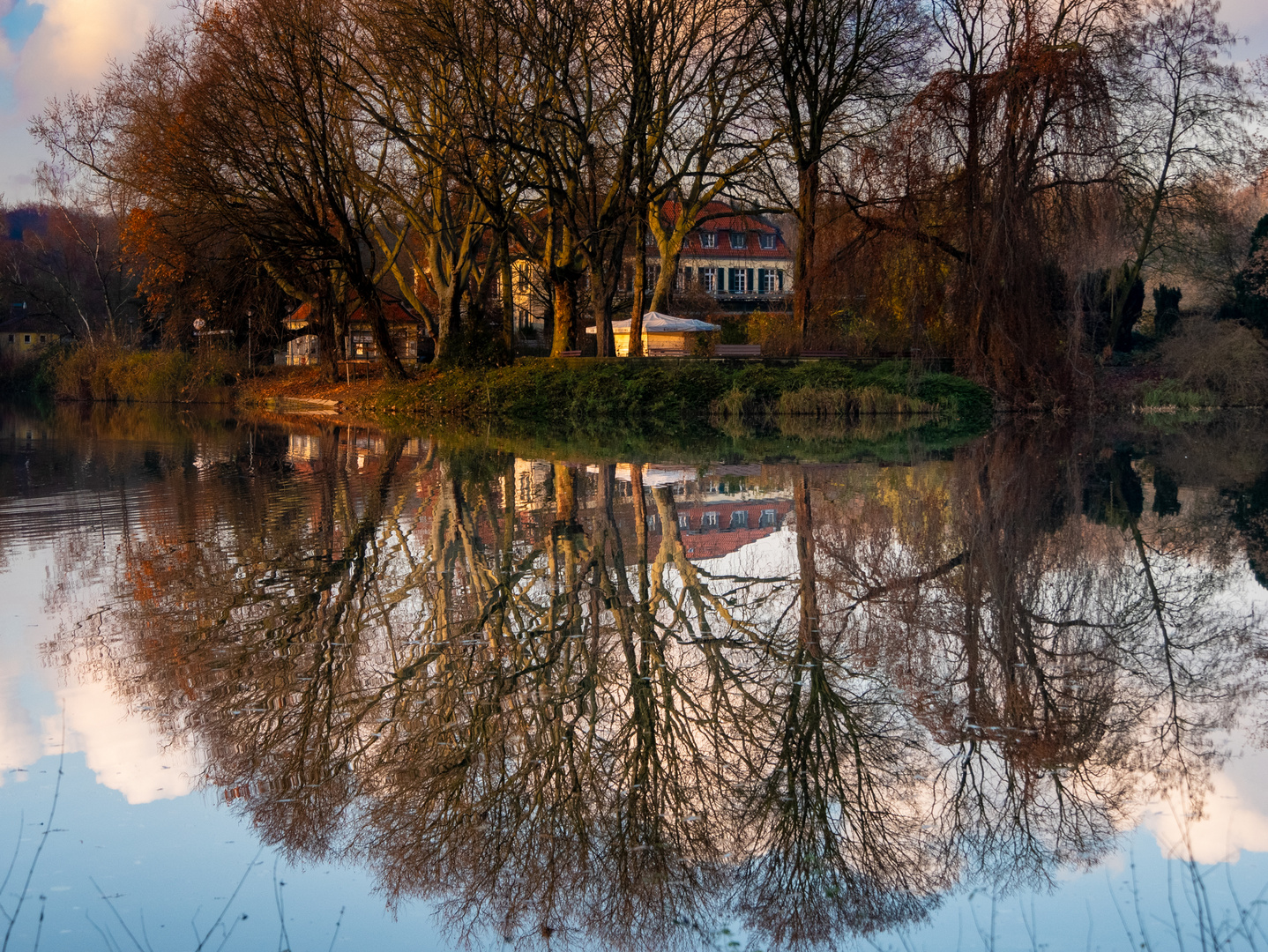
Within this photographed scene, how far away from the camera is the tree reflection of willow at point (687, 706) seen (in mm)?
4289

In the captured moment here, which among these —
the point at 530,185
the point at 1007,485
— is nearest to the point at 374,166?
the point at 530,185

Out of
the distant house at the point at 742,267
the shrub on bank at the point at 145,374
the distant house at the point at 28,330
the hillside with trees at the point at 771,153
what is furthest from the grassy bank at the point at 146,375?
the distant house at the point at 742,267

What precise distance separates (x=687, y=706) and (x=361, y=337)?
58.0m

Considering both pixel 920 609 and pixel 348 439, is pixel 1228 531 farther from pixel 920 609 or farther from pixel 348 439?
pixel 348 439

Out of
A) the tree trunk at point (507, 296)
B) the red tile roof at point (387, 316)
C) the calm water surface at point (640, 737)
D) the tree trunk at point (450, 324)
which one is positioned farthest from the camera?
the red tile roof at point (387, 316)

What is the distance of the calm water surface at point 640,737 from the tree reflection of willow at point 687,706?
0.02 m

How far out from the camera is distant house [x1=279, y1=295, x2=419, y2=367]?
56.1 metres

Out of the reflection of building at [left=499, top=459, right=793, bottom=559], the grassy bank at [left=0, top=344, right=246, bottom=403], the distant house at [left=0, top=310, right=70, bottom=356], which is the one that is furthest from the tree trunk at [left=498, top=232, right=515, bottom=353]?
the distant house at [left=0, top=310, right=70, bottom=356]

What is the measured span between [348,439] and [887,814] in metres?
24.1

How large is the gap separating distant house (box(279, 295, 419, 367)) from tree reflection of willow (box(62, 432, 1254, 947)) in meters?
43.2

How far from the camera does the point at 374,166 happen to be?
4125 centimetres

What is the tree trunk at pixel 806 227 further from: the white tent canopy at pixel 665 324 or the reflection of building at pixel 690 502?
the reflection of building at pixel 690 502

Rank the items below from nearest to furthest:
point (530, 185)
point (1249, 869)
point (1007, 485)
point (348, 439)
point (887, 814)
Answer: point (1249, 869), point (887, 814), point (1007, 485), point (348, 439), point (530, 185)

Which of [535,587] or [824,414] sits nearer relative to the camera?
[535,587]
